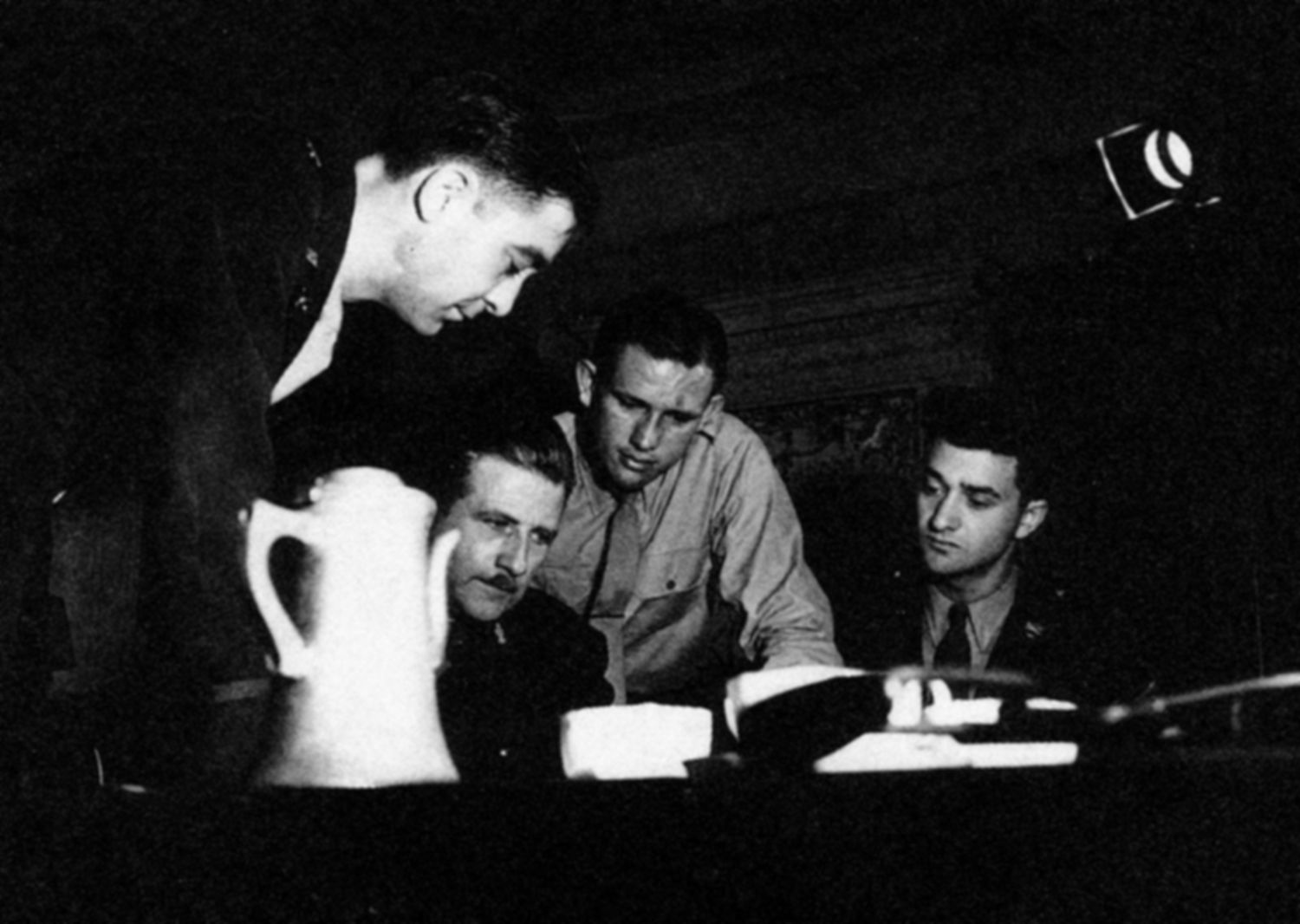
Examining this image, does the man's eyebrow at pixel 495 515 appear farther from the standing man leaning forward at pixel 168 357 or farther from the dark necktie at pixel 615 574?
the standing man leaning forward at pixel 168 357

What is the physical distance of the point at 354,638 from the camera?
1.94 feet

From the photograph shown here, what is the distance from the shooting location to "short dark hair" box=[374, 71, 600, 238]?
43.9 inches

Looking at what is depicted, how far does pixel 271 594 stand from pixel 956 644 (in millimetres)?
1316

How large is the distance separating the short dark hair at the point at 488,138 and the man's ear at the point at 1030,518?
995 mm

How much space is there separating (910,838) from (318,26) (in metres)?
1.93

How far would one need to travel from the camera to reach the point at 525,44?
223 cm

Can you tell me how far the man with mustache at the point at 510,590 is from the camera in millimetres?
1309

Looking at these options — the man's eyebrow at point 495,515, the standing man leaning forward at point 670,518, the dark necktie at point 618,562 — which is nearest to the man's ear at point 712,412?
the standing man leaning forward at point 670,518

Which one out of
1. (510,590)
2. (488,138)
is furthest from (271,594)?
(510,590)

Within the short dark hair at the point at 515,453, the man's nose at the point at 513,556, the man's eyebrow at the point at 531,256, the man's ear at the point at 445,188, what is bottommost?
the man's nose at the point at 513,556

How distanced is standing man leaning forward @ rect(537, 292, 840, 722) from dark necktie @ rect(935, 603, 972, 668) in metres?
0.24

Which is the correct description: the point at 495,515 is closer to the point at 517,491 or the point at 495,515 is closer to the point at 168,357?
the point at 517,491

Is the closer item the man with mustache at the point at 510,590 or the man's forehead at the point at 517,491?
the man with mustache at the point at 510,590

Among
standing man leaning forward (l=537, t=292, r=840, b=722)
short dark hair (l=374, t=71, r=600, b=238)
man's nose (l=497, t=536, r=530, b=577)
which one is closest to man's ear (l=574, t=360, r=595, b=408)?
standing man leaning forward (l=537, t=292, r=840, b=722)
